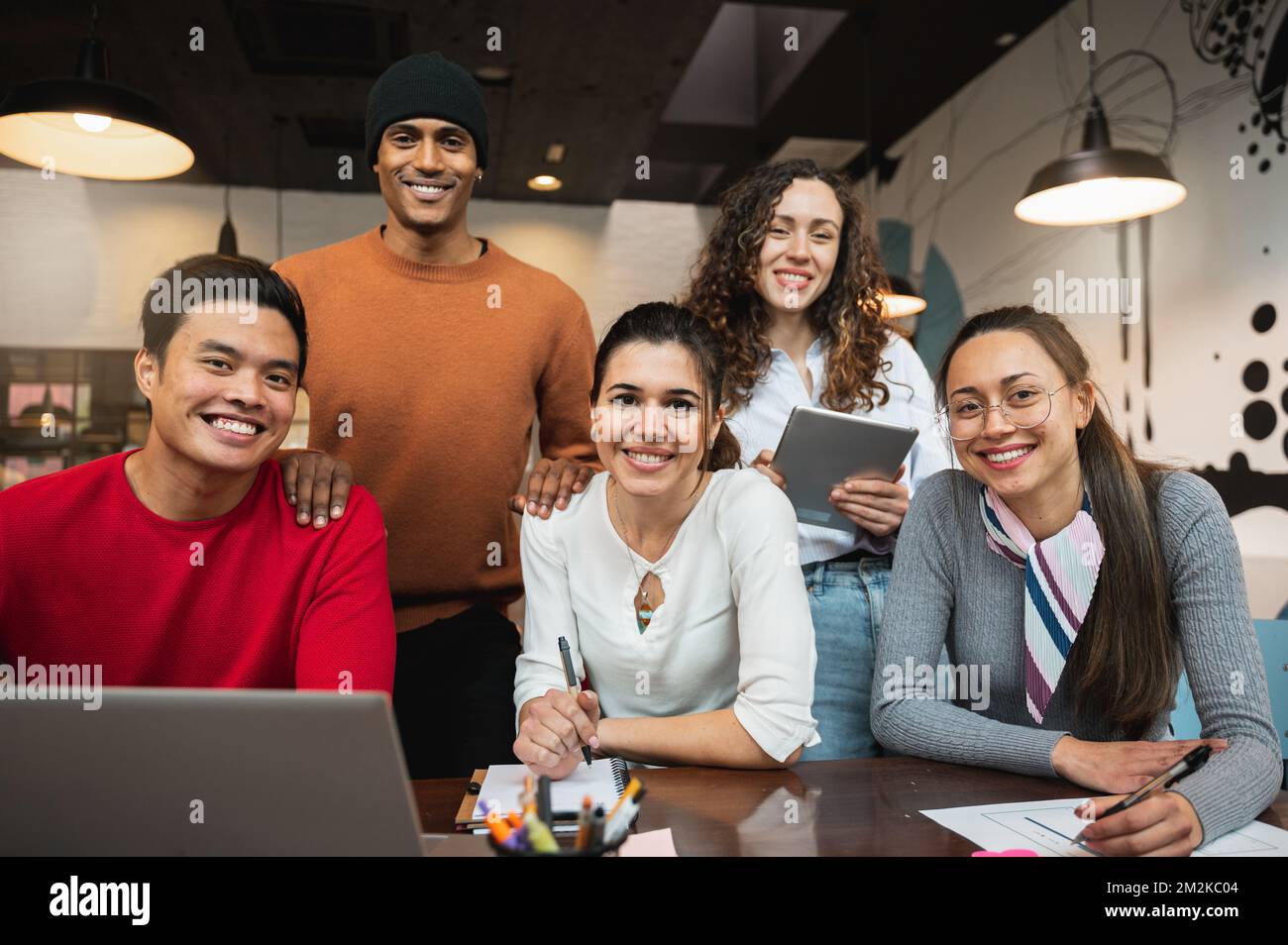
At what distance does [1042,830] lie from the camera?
1026 millimetres

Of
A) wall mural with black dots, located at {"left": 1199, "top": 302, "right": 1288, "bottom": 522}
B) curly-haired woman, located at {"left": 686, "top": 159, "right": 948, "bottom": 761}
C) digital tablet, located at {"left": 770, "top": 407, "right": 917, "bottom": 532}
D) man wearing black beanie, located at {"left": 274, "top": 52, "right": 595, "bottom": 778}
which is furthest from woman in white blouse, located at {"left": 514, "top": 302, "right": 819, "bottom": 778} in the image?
wall mural with black dots, located at {"left": 1199, "top": 302, "right": 1288, "bottom": 522}

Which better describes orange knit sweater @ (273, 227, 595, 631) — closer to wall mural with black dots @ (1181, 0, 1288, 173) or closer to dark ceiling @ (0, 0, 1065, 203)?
dark ceiling @ (0, 0, 1065, 203)

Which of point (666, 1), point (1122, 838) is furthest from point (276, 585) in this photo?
point (666, 1)

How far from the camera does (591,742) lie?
1283 millimetres

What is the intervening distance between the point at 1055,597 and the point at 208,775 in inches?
49.3

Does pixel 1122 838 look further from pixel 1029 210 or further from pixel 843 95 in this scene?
pixel 843 95

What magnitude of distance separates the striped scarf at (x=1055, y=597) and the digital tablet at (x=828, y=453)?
1.13 feet

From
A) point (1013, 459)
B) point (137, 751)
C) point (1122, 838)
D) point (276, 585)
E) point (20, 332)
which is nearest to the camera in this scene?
point (137, 751)

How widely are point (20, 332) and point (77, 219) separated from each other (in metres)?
0.79

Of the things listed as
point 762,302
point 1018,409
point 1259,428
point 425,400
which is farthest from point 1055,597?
point 1259,428

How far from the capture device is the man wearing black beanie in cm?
202

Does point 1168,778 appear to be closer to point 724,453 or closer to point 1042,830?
point 1042,830

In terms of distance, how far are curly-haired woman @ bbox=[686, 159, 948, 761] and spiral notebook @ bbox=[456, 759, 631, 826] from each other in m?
0.73

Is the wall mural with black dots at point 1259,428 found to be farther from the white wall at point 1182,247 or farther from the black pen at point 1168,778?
the black pen at point 1168,778
